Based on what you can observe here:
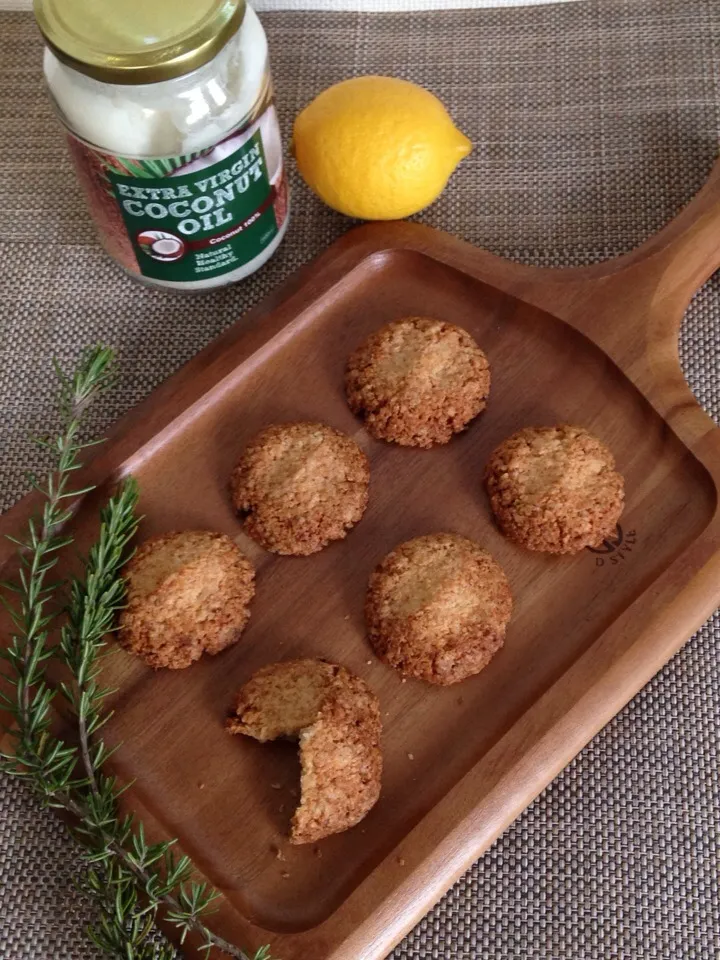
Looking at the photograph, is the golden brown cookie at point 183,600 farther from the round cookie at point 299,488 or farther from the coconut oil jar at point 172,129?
the coconut oil jar at point 172,129

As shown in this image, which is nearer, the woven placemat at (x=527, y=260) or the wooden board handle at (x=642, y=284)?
the woven placemat at (x=527, y=260)

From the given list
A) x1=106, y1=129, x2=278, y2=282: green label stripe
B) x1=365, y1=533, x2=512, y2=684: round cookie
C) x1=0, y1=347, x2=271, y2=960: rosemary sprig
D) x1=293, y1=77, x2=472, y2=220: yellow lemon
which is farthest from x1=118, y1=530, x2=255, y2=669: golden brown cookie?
x1=293, y1=77, x2=472, y2=220: yellow lemon

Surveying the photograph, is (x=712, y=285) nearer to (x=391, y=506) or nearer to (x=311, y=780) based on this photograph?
(x=391, y=506)

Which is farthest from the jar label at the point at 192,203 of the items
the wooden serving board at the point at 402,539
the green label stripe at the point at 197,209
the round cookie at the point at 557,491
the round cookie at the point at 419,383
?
the round cookie at the point at 557,491

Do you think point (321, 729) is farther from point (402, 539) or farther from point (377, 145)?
point (377, 145)

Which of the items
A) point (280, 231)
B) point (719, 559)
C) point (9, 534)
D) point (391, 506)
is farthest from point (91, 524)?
point (719, 559)

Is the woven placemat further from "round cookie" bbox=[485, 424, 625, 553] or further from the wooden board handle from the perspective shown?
"round cookie" bbox=[485, 424, 625, 553]
